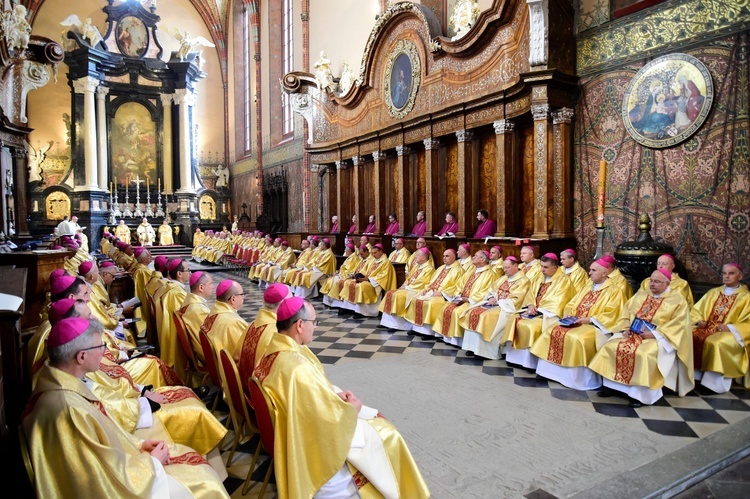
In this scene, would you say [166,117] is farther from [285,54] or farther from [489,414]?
[489,414]

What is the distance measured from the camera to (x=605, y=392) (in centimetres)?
518

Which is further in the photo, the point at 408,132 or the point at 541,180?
the point at 408,132

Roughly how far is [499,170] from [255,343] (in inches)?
280

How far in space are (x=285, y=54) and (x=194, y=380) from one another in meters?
18.5

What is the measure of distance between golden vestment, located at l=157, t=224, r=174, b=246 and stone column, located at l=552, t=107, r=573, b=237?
67.6 ft

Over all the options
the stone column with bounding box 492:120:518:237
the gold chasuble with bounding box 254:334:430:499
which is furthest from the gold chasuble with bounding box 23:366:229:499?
the stone column with bounding box 492:120:518:237

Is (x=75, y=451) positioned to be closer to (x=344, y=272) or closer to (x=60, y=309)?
(x=60, y=309)

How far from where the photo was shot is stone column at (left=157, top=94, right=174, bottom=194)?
2575cm

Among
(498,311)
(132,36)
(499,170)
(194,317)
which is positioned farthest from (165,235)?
(498,311)

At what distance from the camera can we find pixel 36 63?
45.2ft

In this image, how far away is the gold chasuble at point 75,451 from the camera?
6.26ft

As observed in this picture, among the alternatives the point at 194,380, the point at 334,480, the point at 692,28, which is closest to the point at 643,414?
the point at 334,480

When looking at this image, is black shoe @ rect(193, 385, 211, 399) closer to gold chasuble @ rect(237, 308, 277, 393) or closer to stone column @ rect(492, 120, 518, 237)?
gold chasuble @ rect(237, 308, 277, 393)

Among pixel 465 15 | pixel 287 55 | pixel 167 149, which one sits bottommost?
pixel 167 149
